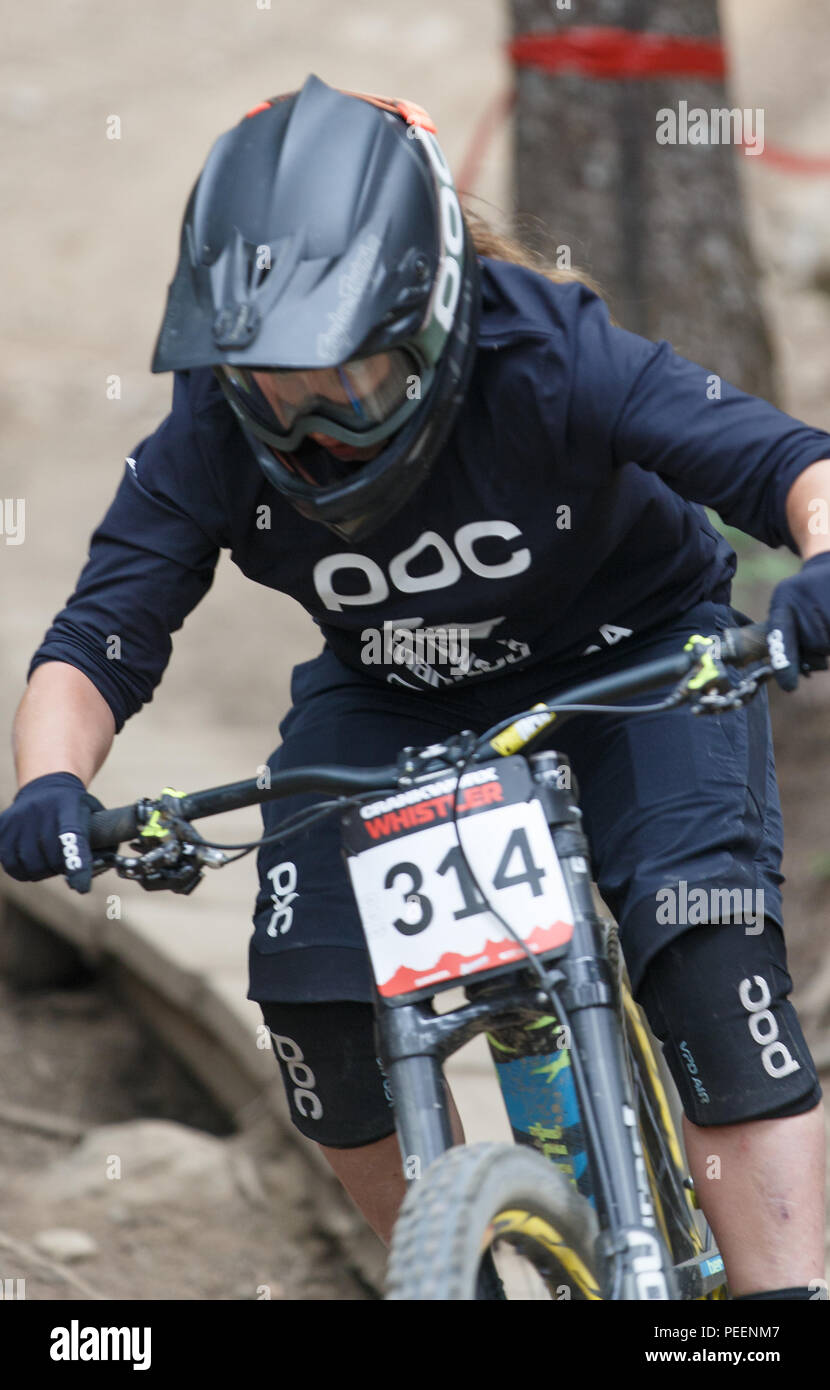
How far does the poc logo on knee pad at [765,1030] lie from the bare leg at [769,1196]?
0.27 ft

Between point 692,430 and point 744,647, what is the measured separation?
43 centimetres

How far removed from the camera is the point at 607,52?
6031mm

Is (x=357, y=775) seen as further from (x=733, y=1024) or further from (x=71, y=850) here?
(x=733, y=1024)

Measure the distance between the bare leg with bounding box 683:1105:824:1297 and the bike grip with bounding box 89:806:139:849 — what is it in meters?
1.00

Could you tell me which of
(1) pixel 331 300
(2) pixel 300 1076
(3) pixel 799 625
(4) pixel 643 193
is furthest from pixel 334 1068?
(4) pixel 643 193

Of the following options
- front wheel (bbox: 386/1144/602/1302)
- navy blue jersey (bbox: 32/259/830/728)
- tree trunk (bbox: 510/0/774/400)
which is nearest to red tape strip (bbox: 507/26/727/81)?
tree trunk (bbox: 510/0/774/400)

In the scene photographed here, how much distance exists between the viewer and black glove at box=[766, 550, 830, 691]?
2.06 meters

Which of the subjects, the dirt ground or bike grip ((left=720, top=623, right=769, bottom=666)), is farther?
the dirt ground

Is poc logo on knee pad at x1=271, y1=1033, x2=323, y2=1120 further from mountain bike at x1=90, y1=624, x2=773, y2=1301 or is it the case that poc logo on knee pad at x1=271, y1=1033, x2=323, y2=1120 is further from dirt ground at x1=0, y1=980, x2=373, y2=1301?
dirt ground at x1=0, y1=980, x2=373, y2=1301

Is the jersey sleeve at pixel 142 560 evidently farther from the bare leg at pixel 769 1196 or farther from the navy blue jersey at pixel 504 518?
the bare leg at pixel 769 1196

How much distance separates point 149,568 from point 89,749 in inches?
12.6

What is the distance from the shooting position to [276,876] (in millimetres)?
2764

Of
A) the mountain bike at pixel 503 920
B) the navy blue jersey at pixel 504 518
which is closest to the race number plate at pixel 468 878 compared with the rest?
the mountain bike at pixel 503 920
